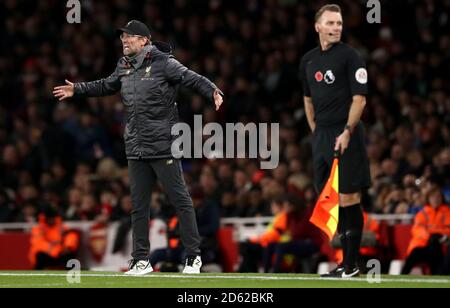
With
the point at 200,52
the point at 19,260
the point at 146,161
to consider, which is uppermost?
the point at 200,52

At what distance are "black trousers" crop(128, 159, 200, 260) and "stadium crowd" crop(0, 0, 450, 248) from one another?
4.80 meters

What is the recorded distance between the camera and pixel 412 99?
1900 centimetres

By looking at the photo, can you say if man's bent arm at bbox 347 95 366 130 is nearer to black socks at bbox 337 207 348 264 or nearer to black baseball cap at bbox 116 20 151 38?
black socks at bbox 337 207 348 264

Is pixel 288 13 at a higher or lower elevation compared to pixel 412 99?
higher

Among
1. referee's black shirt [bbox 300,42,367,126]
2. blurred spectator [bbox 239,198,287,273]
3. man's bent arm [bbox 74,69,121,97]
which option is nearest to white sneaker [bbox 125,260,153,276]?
man's bent arm [bbox 74,69,121,97]

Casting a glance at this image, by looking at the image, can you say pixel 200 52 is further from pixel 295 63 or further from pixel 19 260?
pixel 19 260

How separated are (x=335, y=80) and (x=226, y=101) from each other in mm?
10572

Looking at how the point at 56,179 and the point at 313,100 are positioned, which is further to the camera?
the point at 56,179

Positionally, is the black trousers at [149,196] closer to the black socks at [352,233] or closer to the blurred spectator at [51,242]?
the black socks at [352,233]

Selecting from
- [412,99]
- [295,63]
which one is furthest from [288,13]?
→ [412,99]

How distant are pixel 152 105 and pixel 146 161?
505mm

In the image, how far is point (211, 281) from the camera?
10.5 meters

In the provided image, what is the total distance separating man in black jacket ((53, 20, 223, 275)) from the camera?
11.3m

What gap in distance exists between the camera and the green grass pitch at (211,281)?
10070 millimetres
